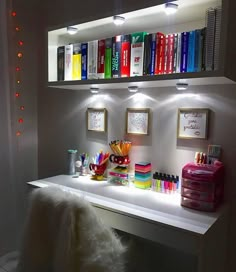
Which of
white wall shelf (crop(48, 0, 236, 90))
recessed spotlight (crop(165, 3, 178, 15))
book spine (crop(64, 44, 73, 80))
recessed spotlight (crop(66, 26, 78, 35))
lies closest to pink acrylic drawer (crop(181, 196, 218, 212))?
white wall shelf (crop(48, 0, 236, 90))

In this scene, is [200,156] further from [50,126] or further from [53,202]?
[50,126]

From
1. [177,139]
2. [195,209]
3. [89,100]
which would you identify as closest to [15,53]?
[89,100]

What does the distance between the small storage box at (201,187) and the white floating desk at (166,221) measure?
41mm

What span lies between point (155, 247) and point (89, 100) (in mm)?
1082

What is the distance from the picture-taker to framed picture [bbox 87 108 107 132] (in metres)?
1.83

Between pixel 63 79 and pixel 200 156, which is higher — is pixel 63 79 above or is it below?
above

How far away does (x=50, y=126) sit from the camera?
2.15 m

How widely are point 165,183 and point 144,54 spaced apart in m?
0.71

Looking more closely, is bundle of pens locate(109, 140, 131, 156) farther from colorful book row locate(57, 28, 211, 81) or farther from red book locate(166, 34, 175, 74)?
red book locate(166, 34, 175, 74)

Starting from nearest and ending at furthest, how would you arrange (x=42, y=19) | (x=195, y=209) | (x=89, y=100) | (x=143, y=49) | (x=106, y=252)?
(x=106, y=252) < (x=195, y=209) < (x=143, y=49) < (x=89, y=100) < (x=42, y=19)

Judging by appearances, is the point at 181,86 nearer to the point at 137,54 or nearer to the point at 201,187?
the point at 137,54

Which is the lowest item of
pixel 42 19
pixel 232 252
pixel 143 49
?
pixel 232 252

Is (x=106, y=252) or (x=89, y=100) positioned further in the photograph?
(x=89, y=100)

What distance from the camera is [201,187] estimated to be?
4.07 feet
